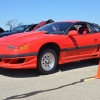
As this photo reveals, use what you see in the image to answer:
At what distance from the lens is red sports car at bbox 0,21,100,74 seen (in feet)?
18.4

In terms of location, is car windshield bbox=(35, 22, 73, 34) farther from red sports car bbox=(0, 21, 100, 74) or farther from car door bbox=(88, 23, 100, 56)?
car door bbox=(88, 23, 100, 56)

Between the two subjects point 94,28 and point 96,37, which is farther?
point 94,28

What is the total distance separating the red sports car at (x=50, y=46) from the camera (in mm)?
5605

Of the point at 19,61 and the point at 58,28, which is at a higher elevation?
the point at 58,28

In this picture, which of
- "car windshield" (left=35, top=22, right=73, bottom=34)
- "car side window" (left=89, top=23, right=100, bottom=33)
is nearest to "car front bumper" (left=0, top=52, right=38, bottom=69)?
"car windshield" (left=35, top=22, right=73, bottom=34)

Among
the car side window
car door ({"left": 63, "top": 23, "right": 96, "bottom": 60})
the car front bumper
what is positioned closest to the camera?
the car front bumper

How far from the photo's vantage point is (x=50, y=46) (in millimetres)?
6109

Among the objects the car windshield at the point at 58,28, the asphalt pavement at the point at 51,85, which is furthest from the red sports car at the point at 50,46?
the asphalt pavement at the point at 51,85

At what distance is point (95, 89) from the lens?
4715 mm

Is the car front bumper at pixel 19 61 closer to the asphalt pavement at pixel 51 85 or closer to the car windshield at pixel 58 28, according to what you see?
the asphalt pavement at pixel 51 85

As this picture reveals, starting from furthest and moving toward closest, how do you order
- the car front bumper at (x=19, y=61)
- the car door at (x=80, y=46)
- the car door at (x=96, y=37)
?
the car door at (x=96, y=37) → the car door at (x=80, y=46) → the car front bumper at (x=19, y=61)

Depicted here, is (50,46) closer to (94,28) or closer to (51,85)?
(51,85)

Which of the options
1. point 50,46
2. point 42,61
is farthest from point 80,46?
point 42,61

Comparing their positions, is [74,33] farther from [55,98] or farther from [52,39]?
[55,98]
